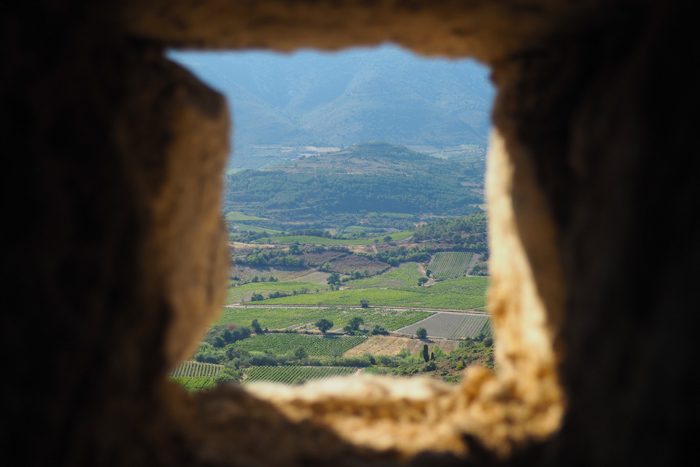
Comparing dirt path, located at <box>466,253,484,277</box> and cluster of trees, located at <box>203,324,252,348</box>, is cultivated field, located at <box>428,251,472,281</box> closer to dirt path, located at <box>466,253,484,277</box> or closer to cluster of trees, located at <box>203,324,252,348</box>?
dirt path, located at <box>466,253,484,277</box>

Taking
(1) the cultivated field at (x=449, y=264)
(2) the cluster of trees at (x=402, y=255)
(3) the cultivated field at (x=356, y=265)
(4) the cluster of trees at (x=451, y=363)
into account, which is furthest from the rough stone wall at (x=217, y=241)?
(2) the cluster of trees at (x=402, y=255)

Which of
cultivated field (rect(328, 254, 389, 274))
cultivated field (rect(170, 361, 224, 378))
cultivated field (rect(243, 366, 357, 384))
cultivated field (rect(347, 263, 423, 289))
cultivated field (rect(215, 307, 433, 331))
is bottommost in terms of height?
cultivated field (rect(170, 361, 224, 378))

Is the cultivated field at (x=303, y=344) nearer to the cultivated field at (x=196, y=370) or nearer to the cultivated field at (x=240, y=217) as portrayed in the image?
the cultivated field at (x=196, y=370)

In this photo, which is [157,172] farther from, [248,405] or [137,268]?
[248,405]

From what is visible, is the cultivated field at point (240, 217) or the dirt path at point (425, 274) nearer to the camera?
the dirt path at point (425, 274)

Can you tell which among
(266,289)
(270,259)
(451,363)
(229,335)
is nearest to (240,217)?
(270,259)

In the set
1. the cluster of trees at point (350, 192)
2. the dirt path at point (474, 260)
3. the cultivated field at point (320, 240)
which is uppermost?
the cluster of trees at point (350, 192)

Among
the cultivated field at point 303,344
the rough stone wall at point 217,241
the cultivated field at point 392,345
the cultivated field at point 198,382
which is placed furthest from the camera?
the cultivated field at point 303,344

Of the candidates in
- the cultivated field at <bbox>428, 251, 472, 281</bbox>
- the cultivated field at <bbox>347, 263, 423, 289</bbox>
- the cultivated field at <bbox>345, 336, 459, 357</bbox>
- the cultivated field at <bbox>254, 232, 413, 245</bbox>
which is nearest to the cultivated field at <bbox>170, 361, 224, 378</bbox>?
the cultivated field at <bbox>345, 336, 459, 357</bbox>
